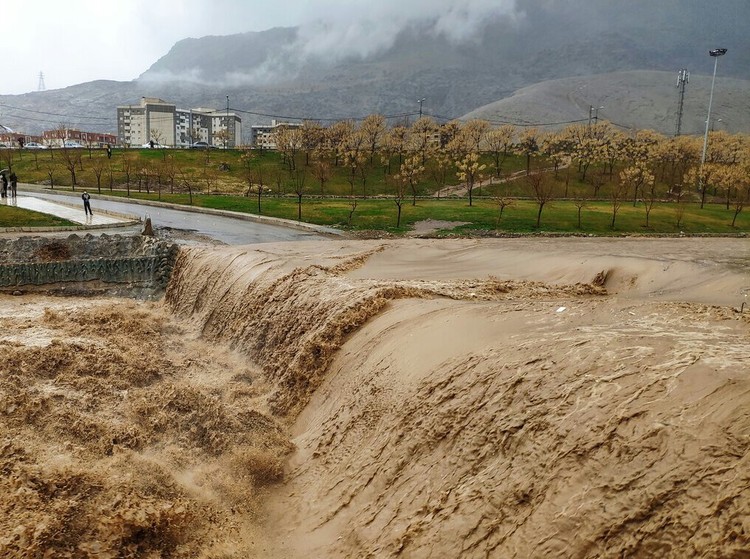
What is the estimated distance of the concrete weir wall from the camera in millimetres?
18234

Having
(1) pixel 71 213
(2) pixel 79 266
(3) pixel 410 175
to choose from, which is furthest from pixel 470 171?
(2) pixel 79 266

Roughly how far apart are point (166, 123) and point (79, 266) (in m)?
118

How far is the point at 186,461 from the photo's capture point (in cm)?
791

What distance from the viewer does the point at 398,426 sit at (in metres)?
6.55

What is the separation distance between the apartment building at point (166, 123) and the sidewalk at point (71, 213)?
299 ft

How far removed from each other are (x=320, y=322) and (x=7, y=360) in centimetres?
581

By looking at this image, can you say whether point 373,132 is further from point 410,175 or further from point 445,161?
point 410,175

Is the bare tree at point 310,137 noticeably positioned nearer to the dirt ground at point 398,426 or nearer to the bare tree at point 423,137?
the bare tree at point 423,137

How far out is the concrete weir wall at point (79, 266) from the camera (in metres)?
18.2

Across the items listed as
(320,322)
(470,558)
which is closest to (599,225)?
(320,322)

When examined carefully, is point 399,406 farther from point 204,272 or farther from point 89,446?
point 204,272

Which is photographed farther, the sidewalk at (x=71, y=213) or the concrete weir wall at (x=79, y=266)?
the sidewalk at (x=71, y=213)

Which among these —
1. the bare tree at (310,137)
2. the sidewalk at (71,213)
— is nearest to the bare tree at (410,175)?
the bare tree at (310,137)

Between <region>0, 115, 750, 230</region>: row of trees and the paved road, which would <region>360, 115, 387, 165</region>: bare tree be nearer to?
<region>0, 115, 750, 230</region>: row of trees
